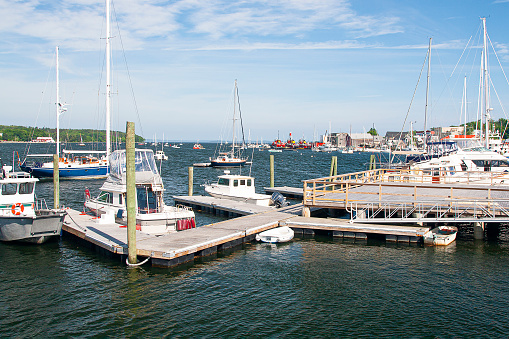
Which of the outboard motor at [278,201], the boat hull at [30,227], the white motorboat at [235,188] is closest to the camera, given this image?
the boat hull at [30,227]

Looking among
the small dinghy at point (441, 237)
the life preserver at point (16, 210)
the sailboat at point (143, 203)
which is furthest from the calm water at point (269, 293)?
the sailboat at point (143, 203)

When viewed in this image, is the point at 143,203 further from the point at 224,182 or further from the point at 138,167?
the point at 224,182

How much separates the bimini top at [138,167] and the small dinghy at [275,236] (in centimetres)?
643

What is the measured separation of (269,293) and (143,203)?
10.5 metres

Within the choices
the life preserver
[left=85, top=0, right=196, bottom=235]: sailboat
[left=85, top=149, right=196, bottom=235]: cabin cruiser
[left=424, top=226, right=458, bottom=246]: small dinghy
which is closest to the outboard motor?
[left=85, top=149, right=196, bottom=235]: cabin cruiser

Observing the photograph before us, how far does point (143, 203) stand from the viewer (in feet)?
76.0

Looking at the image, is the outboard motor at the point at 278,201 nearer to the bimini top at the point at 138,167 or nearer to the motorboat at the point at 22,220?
the bimini top at the point at 138,167

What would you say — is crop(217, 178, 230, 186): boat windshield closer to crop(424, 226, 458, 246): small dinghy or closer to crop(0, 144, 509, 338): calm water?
crop(0, 144, 509, 338): calm water

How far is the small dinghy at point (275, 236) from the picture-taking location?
71.8ft

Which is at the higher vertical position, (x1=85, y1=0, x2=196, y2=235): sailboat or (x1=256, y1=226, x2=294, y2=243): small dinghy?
(x1=85, y1=0, x2=196, y2=235): sailboat

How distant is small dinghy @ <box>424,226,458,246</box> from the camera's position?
21.1 meters

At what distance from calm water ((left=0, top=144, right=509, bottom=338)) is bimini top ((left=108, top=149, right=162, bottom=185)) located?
4.94m

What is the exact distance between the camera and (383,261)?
18.9 metres

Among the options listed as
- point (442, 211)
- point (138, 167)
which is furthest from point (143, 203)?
point (442, 211)
